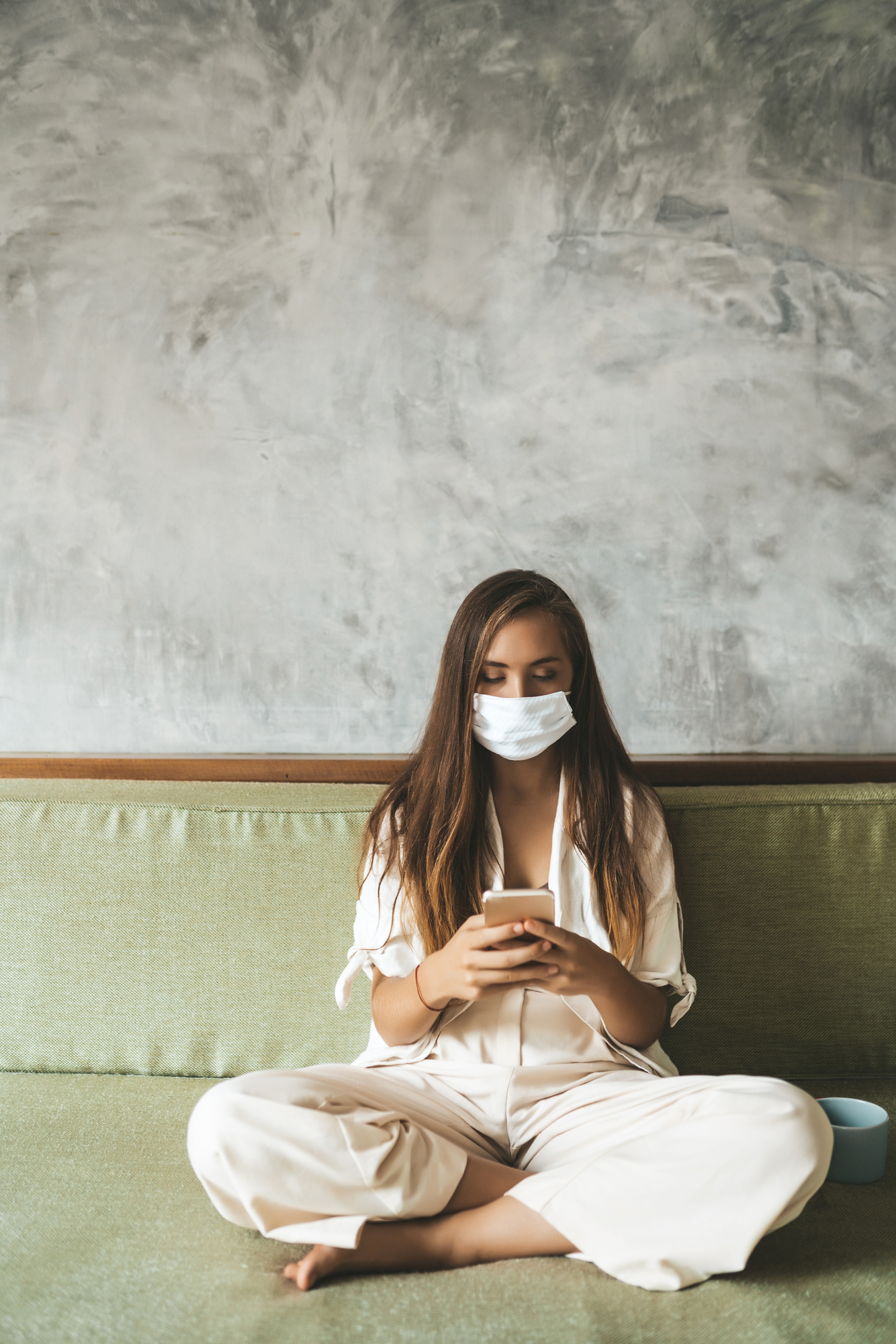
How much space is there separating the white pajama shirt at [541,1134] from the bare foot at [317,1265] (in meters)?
0.02

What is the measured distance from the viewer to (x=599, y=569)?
1.83m

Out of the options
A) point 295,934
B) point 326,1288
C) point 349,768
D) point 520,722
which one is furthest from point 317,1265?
point 349,768

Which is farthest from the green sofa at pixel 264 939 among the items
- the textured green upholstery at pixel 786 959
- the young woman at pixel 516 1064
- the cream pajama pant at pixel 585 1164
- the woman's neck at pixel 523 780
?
the cream pajama pant at pixel 585 1164

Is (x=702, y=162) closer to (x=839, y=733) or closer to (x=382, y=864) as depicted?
(x=839, y=733)

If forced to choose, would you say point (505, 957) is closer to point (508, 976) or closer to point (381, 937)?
point (508, 976)

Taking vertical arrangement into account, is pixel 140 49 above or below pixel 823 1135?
above

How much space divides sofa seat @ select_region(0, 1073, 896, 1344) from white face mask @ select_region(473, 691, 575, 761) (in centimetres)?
64

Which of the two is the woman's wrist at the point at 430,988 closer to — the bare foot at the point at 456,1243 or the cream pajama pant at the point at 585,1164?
the cream pajama pant at the point at 585,1164

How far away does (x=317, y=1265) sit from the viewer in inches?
41.9

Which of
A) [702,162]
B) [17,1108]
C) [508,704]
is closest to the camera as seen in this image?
[508,704]

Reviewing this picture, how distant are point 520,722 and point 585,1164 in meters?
0.57

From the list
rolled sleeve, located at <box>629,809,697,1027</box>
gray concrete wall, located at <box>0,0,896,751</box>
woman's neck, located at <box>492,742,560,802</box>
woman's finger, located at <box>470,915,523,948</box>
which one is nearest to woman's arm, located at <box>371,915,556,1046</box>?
woman's finger, located at <box>470,915,523,948</box>

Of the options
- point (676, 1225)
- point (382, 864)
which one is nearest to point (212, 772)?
point (382, 864)

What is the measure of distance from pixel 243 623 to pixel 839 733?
1166 millimetres
